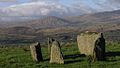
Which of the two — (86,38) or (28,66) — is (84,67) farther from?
(86,38)

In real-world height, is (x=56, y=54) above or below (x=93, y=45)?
below

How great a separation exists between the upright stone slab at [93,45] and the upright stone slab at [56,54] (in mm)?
3198

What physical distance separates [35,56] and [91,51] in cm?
591

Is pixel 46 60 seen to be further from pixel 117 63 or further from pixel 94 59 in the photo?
pixel 117 63

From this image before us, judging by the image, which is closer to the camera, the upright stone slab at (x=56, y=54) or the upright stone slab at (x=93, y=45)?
the upright stone slab at (x=56, y=54)

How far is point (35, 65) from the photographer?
3088cm

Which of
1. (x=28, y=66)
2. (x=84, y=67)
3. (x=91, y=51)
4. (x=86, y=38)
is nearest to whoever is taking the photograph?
(x=84, y=67)

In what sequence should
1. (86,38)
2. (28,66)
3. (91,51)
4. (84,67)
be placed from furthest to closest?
1. (86,38)
2. (91,51)
3. (28,66)
4. (84,67)

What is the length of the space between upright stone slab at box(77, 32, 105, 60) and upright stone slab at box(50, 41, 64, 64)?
320cm

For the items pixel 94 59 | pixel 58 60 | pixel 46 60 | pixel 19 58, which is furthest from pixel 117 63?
pixel 19 58

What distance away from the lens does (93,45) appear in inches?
1289

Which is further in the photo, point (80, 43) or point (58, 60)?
point (80, 43)

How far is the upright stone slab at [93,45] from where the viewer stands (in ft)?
106

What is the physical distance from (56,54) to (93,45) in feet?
12.7
